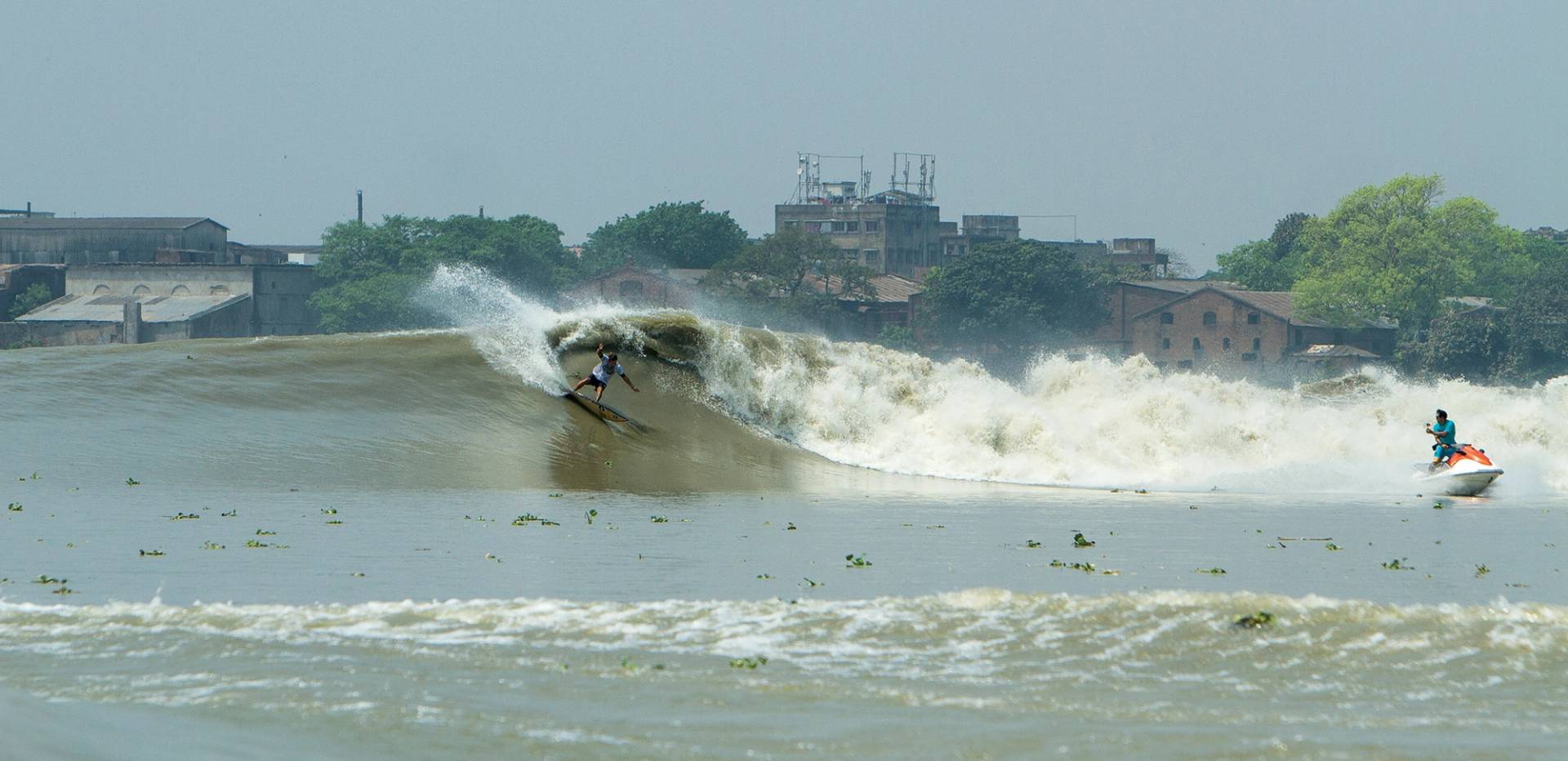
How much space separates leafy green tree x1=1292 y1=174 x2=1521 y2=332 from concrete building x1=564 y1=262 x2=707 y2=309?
132ft

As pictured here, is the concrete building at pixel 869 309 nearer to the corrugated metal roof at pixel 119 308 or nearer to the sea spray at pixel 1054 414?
the corrugated metal roof at pixel 119 308

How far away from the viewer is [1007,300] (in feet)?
357

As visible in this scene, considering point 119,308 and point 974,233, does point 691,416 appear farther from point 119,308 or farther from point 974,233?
point 974,233

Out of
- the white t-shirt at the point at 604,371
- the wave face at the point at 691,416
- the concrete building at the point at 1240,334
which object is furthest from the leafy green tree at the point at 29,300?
Result: the white t-shirt at the point at 604,371

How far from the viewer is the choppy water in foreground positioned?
904 cm

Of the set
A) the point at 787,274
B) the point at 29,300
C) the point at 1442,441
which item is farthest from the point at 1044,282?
the point at 1442,441

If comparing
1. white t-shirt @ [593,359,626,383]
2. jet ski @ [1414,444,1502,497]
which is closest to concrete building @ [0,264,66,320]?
white t-shirt @ [593,359,626,383]

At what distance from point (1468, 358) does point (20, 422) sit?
84862mm

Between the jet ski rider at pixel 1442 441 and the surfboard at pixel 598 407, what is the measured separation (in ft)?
43.7

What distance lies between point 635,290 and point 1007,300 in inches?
974

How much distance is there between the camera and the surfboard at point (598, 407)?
94.2ft

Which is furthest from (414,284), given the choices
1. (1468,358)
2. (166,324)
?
(1468,358)

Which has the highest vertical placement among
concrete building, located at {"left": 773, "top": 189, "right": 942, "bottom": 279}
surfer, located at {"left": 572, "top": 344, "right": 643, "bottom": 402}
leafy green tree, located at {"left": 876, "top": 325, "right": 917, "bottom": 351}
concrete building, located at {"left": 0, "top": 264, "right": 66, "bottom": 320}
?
concrete building, located at {"left": 773, "top": 189, "right": 942, "bottom": 279}

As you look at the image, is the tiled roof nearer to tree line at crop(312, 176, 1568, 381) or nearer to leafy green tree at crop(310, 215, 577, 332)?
tree line at crop(312, 176, 1568, 381)
